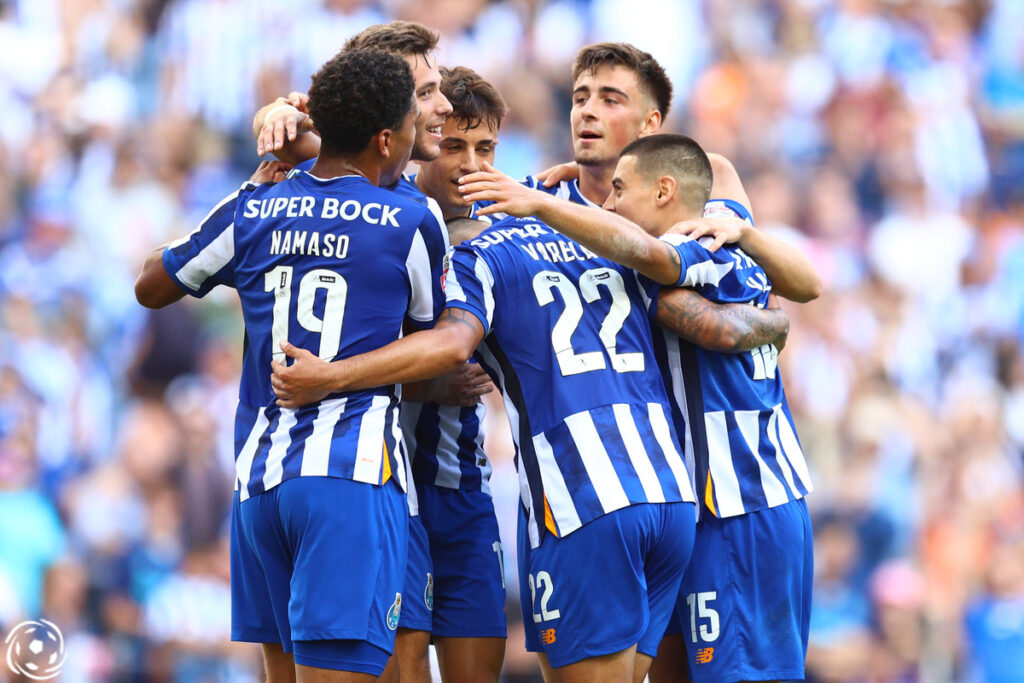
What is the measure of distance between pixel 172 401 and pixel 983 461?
6.74 meters

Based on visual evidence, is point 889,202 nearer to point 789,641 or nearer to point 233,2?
point 233,2

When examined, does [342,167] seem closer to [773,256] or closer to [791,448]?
[773,256]

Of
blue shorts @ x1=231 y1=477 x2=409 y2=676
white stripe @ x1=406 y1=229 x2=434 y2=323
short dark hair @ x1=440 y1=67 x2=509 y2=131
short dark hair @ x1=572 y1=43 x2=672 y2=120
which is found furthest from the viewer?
short dark hair @ x1=572 y1=43 x2=672 y2=120

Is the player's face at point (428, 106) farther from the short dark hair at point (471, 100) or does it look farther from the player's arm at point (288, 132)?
the player's arm at point (288, 132)

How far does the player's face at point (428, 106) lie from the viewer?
4609 millimetres

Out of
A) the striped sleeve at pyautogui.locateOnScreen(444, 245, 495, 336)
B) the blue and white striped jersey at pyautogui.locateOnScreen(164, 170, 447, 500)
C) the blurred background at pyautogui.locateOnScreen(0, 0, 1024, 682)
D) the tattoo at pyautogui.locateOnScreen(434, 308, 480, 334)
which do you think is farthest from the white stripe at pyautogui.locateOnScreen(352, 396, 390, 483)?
the blurred background at pyautogui.locateOnScreen(0, 0, 1024, 682)

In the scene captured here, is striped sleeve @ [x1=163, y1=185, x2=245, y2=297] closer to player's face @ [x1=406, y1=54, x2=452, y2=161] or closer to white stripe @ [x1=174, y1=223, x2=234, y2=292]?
white stripe @ [x1=174, y1=223, x2=234, y2=292]

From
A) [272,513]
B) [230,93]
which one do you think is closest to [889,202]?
[230,93]

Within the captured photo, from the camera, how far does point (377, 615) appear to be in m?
3.74

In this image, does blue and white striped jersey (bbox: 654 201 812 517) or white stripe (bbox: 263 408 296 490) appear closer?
white stripe (bbox: 263 408 296 490)

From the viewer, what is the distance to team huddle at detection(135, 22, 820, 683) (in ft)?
12.5

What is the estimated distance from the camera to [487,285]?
418 centimetres

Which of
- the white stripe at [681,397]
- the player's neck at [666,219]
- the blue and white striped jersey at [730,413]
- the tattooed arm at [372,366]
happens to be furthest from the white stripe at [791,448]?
the tattooed arm at [372,366]

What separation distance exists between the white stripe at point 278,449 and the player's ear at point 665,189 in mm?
1684
